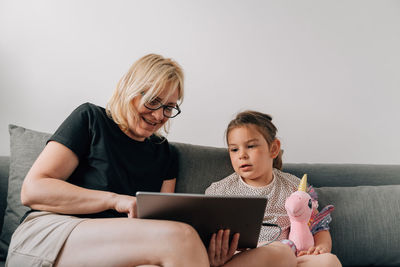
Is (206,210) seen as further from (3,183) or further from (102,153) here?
(3,183)

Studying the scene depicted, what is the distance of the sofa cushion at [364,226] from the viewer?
1658mm

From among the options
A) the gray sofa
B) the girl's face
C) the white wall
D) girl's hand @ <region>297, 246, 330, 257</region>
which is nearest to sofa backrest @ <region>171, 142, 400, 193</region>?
the gray sofa

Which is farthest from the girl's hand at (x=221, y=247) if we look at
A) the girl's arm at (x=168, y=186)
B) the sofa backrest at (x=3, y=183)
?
the sofa backrest at (x=3, y=183)

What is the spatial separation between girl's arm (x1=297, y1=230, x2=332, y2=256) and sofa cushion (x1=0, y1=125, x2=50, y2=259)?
1049mm

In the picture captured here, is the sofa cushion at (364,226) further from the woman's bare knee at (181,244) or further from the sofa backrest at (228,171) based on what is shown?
the woman's bare knee at (181,244)

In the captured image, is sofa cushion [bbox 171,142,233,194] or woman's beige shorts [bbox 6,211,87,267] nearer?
woman's beige shorts [bbox 6,211,87,267]

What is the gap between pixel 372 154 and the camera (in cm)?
228

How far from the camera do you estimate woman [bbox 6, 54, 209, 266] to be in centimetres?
92

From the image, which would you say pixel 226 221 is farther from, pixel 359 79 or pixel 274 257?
pixel 359 79

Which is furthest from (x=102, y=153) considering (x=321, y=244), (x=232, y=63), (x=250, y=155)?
(x=232, y=63)

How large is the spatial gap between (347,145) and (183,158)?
108 centimetres

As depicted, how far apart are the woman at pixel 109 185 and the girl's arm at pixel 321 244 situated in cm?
60

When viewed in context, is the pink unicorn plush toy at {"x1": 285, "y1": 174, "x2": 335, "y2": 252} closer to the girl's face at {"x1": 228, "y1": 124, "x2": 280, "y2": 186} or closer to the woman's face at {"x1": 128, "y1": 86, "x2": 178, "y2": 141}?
the girl's face at {"x1": 228, "y1": 124, "x2": 280, "y2": 186}

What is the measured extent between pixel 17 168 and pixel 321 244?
3.95ft
